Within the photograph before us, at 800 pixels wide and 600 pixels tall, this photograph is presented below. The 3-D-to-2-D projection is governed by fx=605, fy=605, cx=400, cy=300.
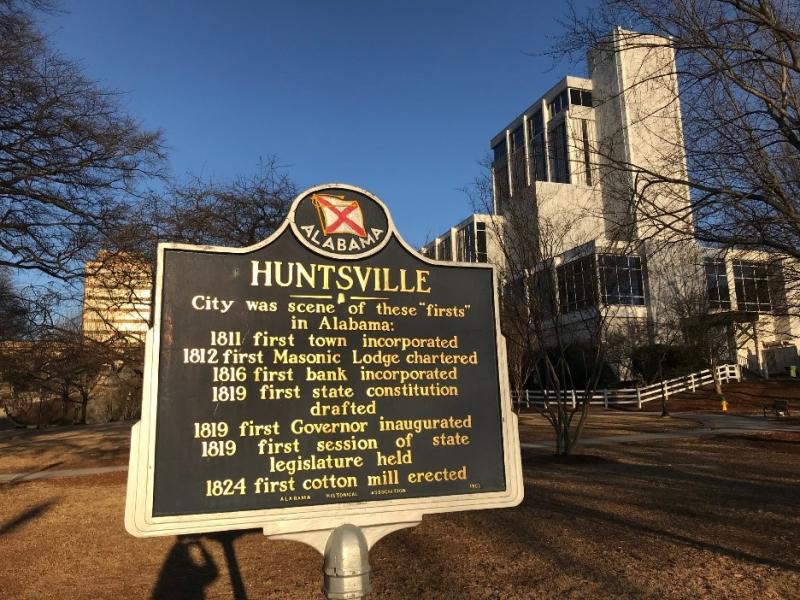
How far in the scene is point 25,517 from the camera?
9211mm

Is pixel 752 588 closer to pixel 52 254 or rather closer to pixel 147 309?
pixel 52 254

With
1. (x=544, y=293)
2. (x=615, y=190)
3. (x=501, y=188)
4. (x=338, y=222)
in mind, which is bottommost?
(x=338, y=222)

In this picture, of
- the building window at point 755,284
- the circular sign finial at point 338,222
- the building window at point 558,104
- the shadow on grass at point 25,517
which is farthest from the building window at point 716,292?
the circular sign finial at point 338,222

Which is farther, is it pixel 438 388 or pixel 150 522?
pixel 438 388

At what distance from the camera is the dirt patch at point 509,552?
5312 mm

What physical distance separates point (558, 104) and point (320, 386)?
2335 inches

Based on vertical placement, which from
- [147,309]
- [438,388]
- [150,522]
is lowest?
[150,522]

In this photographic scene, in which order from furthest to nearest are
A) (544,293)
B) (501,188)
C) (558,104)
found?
(558,104)
(501,188)
(544,293)

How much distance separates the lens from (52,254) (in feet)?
39.7

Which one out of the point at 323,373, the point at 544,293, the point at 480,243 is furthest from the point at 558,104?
the point at 323,373

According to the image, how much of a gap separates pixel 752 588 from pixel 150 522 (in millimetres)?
4804

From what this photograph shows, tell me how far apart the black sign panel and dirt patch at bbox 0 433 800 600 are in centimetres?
227

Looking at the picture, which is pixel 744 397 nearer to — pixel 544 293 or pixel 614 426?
pixel 614 426

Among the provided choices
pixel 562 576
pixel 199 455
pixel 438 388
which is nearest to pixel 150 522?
pixel 199 455
